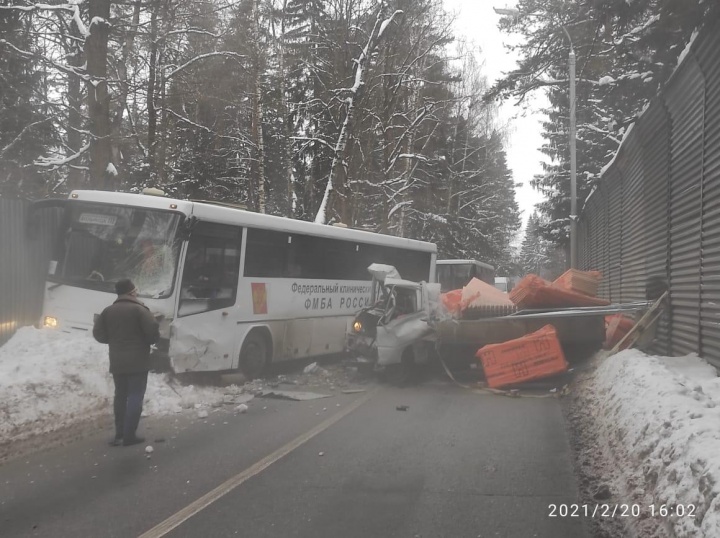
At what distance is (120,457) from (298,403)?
3.55m

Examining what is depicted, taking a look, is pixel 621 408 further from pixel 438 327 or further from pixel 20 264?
pixel 20 264

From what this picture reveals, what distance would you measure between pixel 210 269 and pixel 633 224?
8.53m

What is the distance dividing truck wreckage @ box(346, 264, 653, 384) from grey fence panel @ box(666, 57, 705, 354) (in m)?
1.43

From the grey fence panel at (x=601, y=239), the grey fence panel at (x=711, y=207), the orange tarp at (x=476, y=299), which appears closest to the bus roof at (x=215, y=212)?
the orange tarp at (x=476, y=299)

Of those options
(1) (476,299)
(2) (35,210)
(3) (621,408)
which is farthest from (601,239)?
(2) (35,210)

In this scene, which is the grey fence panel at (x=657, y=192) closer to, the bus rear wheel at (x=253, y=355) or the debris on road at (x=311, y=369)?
the debris on road at (x=311, y=369)

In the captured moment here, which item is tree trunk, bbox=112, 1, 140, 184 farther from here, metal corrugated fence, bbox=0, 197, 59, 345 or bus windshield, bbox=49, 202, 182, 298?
bus windshield, bbox=49, 202, 182, 298

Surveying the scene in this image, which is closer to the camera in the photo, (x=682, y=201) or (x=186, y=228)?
(x=682, y=201)

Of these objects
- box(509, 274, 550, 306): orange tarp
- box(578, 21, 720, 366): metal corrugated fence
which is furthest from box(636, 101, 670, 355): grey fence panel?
box(509, 274, 550, 306): orange tarp

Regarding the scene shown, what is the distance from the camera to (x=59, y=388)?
791 centimetres

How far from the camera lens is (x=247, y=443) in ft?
23.0

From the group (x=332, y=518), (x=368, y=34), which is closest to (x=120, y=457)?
(x=332, y=518)

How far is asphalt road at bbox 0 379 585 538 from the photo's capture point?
4520 millimetres

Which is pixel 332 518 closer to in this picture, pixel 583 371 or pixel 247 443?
pixel 247 443
